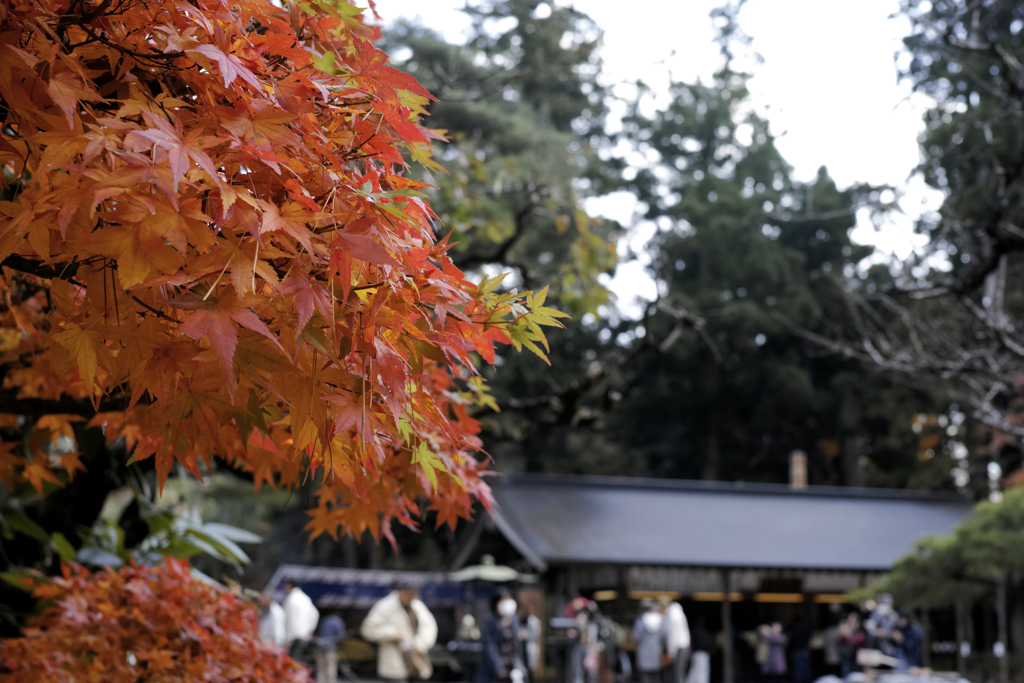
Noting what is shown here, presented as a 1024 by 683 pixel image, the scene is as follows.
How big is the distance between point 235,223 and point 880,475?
1016 inches

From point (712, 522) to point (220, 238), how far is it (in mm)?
16244

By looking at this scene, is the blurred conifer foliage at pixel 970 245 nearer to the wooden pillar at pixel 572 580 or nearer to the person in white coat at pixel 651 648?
the person in white coat at pixel 651 648

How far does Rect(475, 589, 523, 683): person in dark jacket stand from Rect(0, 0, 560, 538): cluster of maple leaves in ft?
26.0

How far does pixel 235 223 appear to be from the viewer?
4.73 feet

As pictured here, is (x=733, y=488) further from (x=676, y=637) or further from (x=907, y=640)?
(x=676, y=637)

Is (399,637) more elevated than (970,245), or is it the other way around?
(970,245)

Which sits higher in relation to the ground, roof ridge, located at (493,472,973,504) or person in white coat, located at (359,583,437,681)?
roof ridge, located at (493,472,973,504)

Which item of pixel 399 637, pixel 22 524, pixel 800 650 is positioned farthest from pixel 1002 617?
pixel 22 524

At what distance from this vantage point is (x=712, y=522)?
16719mm

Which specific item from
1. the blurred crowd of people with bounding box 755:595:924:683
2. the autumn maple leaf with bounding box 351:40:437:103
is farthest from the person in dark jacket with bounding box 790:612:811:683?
the autumn maple leaf with bounding box 351:40:437:103

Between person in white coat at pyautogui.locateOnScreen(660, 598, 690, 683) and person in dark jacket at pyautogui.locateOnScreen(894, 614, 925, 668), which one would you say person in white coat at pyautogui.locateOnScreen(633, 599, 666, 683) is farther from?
person in dark jacket at pyautogui.locateOnScreen(894, 614, 925, 668)

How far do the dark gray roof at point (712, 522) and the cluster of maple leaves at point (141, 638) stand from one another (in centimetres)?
1037

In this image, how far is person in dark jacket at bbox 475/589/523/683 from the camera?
9.19 m

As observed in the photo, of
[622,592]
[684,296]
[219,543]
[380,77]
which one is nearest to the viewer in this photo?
[380,77]
